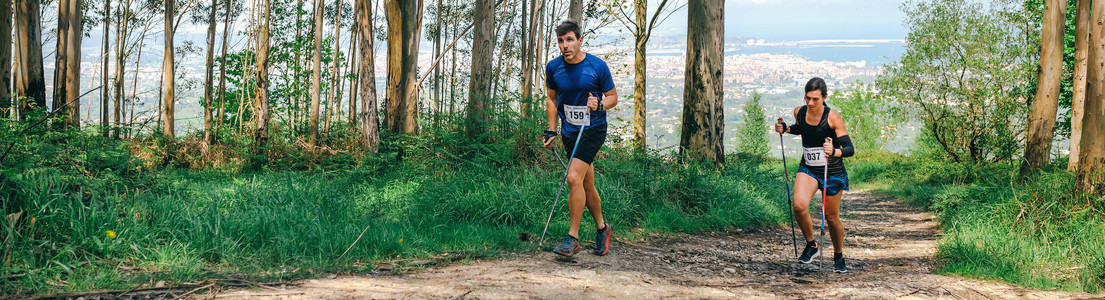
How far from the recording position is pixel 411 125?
1380cm

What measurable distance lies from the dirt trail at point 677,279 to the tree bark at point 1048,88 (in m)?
5.97

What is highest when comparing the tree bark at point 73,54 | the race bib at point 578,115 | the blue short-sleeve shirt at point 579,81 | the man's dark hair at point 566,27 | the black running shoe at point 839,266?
the tree bark at point 73,54

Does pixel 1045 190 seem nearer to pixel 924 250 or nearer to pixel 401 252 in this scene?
pixel 924 250

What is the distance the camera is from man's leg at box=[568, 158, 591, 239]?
5.30m

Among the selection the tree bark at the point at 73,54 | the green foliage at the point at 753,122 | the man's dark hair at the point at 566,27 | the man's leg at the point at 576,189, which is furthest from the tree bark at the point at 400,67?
the green foliage at the point at 753,122

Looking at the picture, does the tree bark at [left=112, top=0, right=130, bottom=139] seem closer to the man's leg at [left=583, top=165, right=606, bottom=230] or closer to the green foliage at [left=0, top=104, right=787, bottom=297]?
the green foliage at [left=0, top=104, right=787, bottom=297]

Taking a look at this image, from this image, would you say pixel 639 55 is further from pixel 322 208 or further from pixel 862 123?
pixel 862 123

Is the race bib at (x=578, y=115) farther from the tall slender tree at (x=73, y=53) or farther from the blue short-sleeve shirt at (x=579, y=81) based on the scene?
the tall slender tree at (x=73, y=53)

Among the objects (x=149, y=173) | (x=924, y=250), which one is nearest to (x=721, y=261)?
(x=924, y=250)

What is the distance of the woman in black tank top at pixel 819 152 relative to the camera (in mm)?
5508

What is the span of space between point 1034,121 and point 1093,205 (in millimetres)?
6226

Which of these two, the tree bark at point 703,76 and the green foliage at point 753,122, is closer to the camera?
the tree bark at point 703,76

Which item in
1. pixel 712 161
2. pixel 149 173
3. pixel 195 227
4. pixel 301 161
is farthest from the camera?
pixel 301 161

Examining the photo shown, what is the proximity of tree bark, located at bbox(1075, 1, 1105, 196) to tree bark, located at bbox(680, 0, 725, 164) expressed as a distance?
16.3ft
